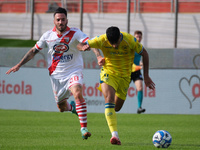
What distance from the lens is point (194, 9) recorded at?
74.1 ft

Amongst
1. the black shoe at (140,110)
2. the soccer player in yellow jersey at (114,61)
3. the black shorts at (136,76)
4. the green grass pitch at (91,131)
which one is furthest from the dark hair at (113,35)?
the black shoe at (140,110)

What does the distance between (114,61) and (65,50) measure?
3.30ft

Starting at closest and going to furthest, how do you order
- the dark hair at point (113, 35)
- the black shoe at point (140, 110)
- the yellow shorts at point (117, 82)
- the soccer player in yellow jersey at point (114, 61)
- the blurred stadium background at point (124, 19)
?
1. the dark hair at point (113, 35)
2. the soccer player in yellow jersey at point (114, 61)
3. the yellow shorts at point (117, 82)
4. the black shoe at point (140, 110)
5. the blurred stadium background at point (124, 19)

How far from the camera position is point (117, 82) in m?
8.63

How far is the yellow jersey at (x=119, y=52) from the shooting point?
830 cm

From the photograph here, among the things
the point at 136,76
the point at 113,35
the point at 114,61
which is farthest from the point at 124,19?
the point at 113,35

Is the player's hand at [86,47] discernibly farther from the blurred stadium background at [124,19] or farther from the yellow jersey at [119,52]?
the blurred stadium background at [124,19]

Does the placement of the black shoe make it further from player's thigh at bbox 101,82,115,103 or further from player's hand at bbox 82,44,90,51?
player's hand at bbox 82,44,90,51

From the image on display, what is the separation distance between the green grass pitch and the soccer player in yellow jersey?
652mm

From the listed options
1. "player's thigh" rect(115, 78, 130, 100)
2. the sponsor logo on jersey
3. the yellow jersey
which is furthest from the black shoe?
the sponsor logo on jersey

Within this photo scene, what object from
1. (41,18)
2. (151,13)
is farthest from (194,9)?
(41,18)

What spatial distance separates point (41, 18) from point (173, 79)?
34.5ft

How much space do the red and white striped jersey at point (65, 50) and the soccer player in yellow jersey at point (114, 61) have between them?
344 millimetres

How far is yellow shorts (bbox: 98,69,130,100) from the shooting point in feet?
27.7
